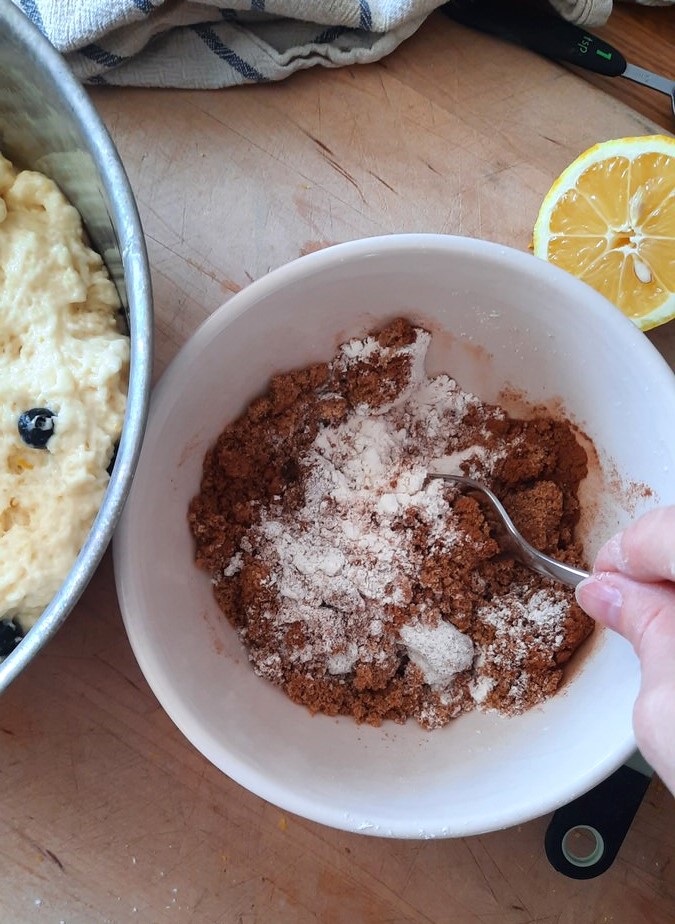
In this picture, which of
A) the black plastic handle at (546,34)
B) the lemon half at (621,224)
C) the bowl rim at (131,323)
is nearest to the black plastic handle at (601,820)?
the lemon half at (621,224)

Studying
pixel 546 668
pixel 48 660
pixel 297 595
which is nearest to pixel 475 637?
pixel 546 668

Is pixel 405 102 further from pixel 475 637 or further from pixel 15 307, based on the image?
pixel 475 637

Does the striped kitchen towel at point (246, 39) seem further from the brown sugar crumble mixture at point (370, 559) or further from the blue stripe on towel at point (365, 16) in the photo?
the brown sugar crumble mixture at point (370, 559)

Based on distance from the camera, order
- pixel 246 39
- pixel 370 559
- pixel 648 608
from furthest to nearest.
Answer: pixel 246 39 → pixel 370 559 → pixel 648 608

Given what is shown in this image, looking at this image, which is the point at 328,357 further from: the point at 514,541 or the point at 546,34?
the point at 546,34

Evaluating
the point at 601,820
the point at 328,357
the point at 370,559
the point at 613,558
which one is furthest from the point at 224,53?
the point at 601,820

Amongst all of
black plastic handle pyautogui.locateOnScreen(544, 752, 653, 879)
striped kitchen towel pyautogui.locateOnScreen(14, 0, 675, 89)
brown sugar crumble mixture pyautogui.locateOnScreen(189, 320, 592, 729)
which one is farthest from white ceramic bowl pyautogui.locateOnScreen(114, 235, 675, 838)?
striped kitchen towel pyautogui.locateOnScreen(14, 0, 675, 89)
